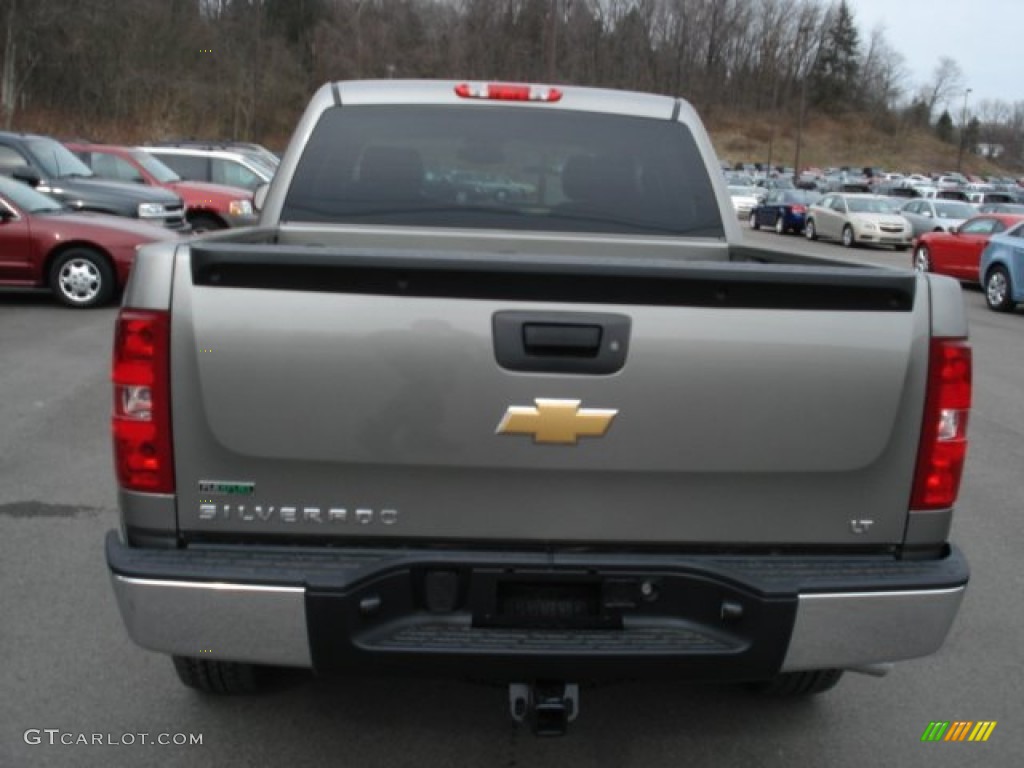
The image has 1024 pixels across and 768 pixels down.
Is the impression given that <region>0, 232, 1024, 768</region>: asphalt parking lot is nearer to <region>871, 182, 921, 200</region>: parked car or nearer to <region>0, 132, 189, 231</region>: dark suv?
<region>0, 132, 189, 231</region>: dark suv

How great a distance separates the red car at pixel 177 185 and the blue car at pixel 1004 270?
12.4 m

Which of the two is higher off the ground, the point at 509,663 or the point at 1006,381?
the point at 509,663

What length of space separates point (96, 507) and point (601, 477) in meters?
3.87

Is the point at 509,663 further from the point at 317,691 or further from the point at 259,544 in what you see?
the point at 317,691

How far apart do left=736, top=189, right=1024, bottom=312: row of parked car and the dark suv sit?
42.0ft

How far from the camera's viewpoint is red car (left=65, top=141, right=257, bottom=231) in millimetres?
18219

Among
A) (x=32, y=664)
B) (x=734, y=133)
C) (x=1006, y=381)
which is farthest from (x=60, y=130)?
(x=734, y=133)

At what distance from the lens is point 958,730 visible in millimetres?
3562

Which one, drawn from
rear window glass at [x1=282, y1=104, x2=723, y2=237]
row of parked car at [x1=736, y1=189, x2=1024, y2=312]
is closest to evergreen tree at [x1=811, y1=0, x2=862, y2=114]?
row of parked car at [x1=736, y1=189, x2=1024, y2=312]

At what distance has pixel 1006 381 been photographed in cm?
1053

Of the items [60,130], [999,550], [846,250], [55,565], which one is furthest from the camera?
[60,130]

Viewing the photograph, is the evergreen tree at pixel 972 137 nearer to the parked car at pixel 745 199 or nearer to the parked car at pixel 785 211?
the parked car at pixel 745 199

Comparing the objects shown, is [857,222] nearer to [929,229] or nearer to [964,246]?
[929,229]

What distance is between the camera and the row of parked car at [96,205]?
1198cm
